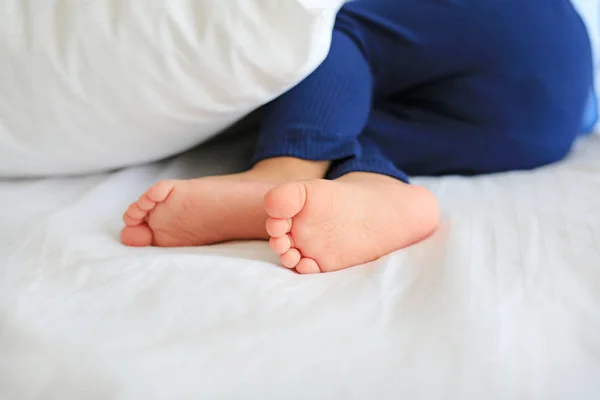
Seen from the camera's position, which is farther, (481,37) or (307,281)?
(481,37)

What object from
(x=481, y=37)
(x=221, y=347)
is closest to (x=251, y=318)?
(x=221, y=347)

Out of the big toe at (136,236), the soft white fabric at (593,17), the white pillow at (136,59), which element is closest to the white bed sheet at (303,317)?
the big toe at (136,236)

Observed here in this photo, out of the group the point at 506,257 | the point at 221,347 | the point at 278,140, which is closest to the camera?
the point at 221,347

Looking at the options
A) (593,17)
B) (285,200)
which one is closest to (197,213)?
(285,200)

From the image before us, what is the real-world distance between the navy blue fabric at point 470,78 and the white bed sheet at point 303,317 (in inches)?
8.4

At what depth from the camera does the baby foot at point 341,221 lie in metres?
0.51

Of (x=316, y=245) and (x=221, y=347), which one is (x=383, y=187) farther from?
(x=221, y=347)

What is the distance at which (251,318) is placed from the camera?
447 mm

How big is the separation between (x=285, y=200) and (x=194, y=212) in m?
A: 0.13

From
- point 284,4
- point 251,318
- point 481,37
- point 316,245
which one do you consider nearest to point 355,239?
point 316,245

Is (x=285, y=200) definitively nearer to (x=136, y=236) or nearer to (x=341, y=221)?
(x=341, y=221)

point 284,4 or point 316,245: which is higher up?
point 284,4

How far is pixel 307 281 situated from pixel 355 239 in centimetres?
7

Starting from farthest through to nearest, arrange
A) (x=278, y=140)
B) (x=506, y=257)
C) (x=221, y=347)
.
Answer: (x=278, y=140), (x=506, y=257), (x=221, y=347)
